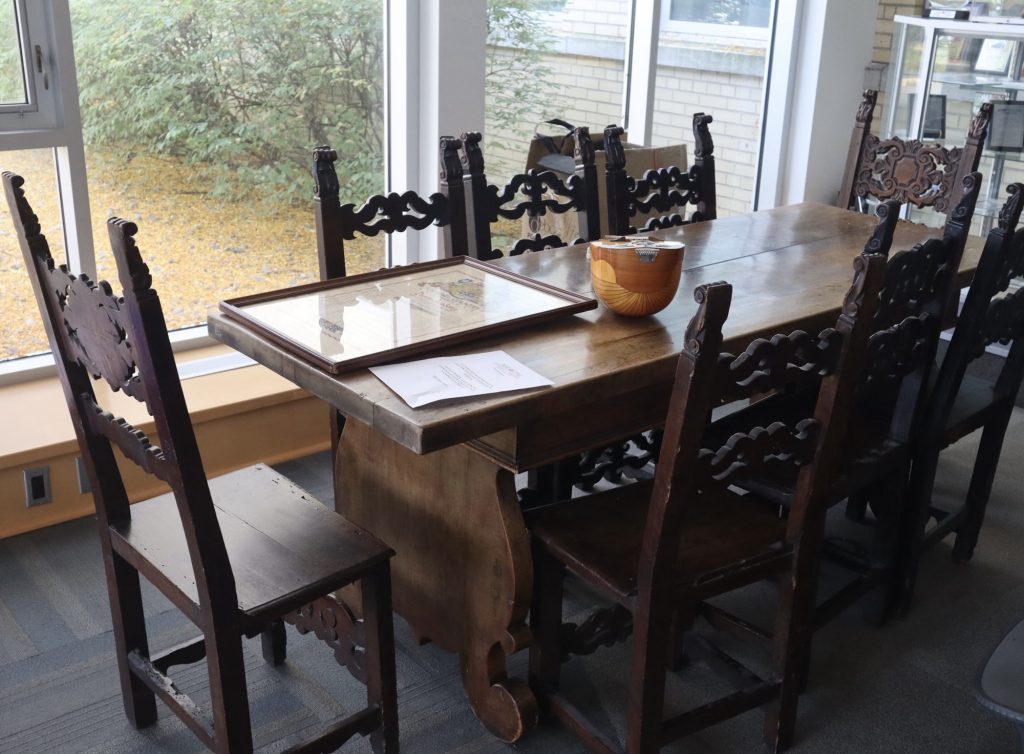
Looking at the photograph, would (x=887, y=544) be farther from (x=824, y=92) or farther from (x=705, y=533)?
(x=824, y=92)

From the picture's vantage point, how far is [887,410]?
2.46 m

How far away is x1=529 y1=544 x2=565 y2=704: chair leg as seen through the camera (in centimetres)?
198

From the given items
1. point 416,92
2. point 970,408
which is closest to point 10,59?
point 416,92

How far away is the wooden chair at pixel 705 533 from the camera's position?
160 cm

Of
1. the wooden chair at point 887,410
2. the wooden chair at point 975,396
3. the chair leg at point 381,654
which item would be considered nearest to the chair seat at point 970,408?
the wooden chair at point 975,396

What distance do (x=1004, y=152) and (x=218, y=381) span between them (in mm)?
2997

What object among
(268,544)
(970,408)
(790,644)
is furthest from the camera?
(970,408)

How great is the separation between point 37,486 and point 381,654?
1.34 m

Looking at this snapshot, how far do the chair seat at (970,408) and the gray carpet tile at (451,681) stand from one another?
416 mm

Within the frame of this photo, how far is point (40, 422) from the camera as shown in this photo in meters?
2.80

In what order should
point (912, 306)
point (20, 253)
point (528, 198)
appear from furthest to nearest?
1. point (20, 253)
2. point (528, 198)
3. point (912, 306)

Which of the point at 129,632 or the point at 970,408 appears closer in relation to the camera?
the point at 129,632

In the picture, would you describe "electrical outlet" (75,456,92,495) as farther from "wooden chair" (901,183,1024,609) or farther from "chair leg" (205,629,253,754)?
"wooden chair" (901,183,1024,609)

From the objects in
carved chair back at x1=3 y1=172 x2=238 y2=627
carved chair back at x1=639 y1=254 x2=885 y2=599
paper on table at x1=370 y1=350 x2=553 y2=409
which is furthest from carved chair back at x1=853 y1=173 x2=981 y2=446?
carved chair back at x1=3 y1=172 x2=238 y2=627
